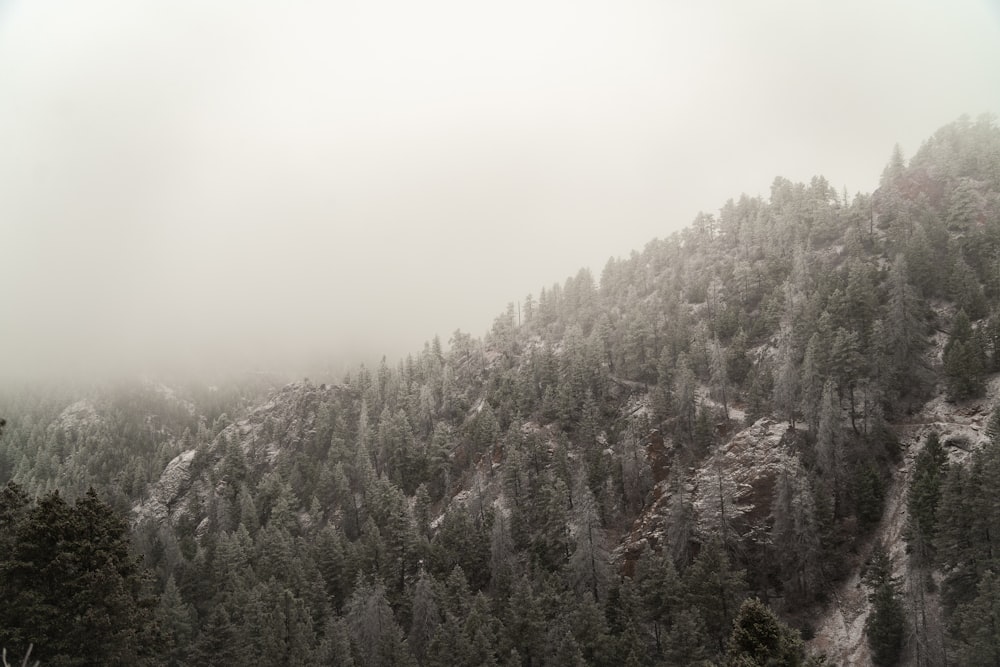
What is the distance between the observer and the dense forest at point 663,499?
5100 cm

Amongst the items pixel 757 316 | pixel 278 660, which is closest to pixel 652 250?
pixel 757 316

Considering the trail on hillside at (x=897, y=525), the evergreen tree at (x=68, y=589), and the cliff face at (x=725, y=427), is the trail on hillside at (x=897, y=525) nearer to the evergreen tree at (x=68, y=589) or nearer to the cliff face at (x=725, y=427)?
the cliff face at (x=725, y=427)

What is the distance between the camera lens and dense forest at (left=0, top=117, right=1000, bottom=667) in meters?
51.0

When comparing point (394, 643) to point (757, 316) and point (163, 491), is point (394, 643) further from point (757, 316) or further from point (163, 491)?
point (163, 491)

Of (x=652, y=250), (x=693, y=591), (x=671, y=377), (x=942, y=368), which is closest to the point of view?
(x=693, y=591)

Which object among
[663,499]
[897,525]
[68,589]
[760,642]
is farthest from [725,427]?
[68,589]

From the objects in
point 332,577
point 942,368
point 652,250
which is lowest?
point 332,577

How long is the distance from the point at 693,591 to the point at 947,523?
2574 cm

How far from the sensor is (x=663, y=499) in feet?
277

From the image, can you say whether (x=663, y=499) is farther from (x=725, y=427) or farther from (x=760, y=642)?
(x=760, y=642)

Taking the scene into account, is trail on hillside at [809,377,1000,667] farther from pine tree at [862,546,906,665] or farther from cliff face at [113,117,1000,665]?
pine tree at [862,546,906,665]

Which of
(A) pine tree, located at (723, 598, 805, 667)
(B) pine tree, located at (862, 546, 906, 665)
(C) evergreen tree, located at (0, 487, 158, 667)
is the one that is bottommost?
(B) pine tree, located at (862, 546, 906, 665)

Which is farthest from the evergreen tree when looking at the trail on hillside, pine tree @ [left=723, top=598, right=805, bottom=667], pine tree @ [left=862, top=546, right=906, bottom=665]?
the trail on hillside

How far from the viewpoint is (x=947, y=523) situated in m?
56.3
